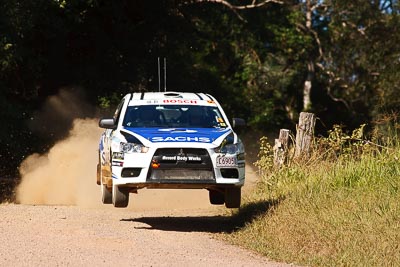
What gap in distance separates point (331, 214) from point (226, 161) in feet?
6.03

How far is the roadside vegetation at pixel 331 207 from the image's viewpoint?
12.1m

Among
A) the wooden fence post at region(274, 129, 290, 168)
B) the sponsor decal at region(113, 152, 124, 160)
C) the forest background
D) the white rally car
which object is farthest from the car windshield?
the forest background

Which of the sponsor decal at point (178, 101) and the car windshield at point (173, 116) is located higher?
the sponsor decal at point (178, 101)

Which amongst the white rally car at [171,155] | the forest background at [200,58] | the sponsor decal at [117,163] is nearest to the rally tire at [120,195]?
the white rally car at [171,155]

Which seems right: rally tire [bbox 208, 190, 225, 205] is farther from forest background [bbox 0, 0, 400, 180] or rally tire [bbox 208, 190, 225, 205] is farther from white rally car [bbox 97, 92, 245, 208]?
forest background [bbox 0, 0, 400, 180]

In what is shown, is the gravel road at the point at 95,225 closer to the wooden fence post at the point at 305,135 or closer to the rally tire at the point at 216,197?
the rally tire at the point at 216,197

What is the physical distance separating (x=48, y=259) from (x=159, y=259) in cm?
124

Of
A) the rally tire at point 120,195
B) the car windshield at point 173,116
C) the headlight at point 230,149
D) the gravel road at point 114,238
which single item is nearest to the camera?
the gravel road at point 114,238

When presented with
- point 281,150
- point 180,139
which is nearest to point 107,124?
point 180,139

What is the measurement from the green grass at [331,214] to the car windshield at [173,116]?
155 cm

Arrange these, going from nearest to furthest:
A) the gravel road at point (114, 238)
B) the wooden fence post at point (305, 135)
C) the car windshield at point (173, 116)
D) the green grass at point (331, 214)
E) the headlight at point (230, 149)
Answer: the gravel road at point (114, 238), the green grass at point (331, 214), the headlight at point (230, 149), the car windshield at point (173, 116), the wooden fence post at point (305, 135)

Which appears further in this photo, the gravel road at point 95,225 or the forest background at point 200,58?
the forest background at point 200,58

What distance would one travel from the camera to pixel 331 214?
1344 centimetres

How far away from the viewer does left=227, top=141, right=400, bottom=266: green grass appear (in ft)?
39.4
